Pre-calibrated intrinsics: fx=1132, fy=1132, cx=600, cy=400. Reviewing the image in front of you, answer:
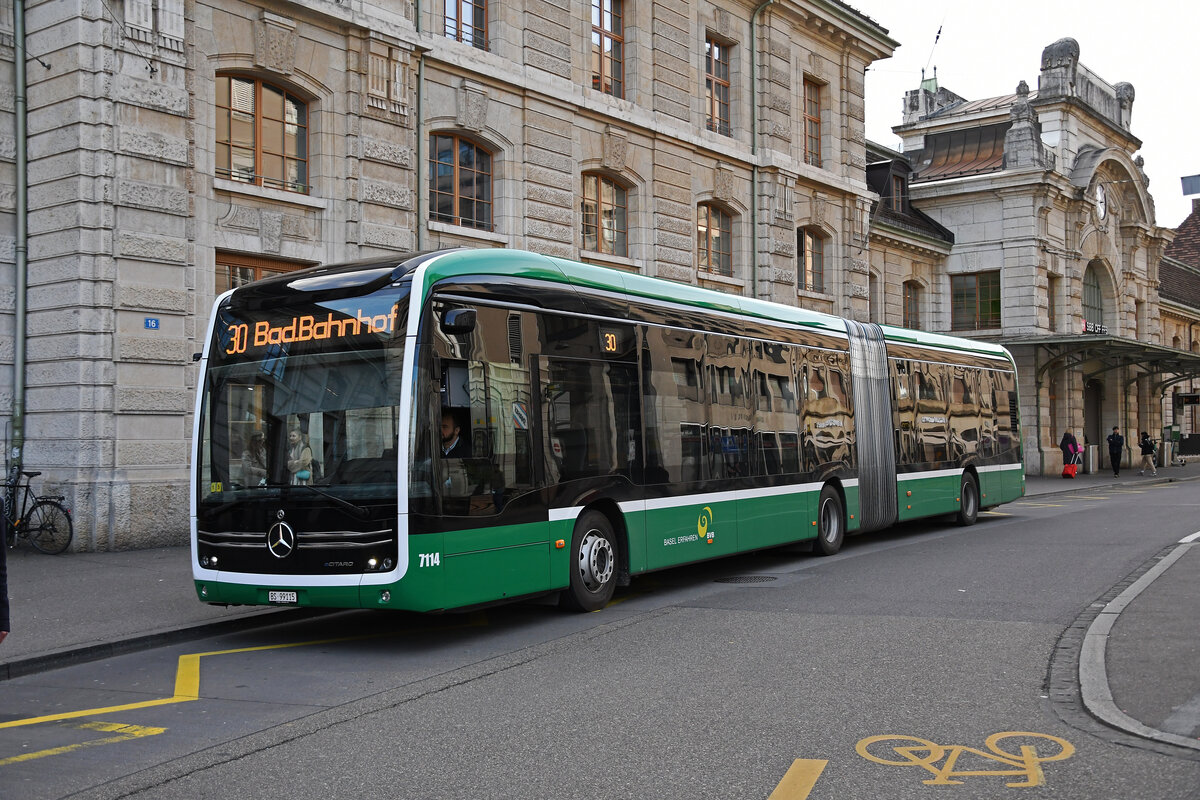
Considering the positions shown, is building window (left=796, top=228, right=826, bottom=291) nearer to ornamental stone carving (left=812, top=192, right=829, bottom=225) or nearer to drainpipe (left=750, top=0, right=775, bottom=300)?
ornamental stone carving (left=812, top=192, right=829, bottom=225)

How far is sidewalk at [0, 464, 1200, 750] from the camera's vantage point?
6488 millimetres

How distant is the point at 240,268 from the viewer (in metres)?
16.7

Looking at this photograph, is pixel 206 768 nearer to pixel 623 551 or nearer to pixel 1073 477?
pixel 623 551

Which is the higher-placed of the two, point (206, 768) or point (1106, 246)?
point (1106, 246)

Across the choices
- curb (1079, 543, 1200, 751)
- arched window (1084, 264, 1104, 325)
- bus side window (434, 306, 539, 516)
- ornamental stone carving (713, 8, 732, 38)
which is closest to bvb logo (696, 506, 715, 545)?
bus side window (434, 306, 539, 516)

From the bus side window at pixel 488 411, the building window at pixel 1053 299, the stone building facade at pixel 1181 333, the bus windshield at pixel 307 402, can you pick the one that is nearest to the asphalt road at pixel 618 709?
the bus side window at pixel 488 411

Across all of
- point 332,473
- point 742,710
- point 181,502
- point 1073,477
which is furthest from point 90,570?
point 1073,477

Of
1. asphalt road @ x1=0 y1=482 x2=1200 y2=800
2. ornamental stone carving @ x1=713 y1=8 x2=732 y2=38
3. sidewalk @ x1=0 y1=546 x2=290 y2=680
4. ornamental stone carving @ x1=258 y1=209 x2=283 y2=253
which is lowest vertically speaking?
asphalt road @ x1=0 y1=482 x2=1200 y2=800

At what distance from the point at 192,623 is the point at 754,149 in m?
21.2

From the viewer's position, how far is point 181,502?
1522cm

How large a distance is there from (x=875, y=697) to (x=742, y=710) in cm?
88

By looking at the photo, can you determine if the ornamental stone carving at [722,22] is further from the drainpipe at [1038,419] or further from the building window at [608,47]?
the drainpipe at [1038,419]

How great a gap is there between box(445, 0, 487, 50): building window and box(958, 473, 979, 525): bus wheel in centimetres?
1172

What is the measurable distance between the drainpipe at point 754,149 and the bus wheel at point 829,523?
12.6 metres
